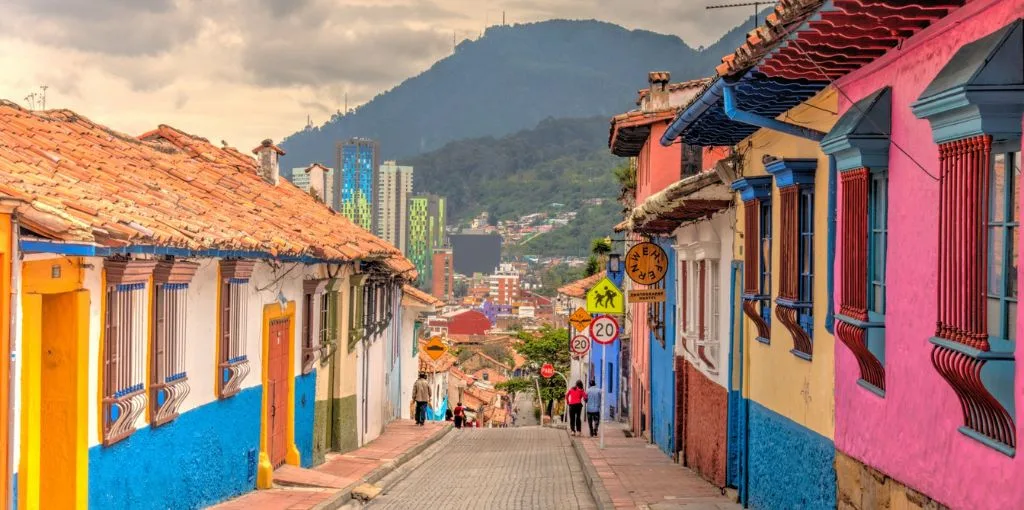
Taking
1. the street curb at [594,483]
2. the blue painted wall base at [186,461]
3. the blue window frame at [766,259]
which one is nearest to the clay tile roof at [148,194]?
the blue painted wall base at [186,461]

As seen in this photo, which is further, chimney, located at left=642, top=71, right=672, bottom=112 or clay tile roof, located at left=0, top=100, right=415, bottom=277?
chimney, located at left=642, top=71, right=672, bottom=112

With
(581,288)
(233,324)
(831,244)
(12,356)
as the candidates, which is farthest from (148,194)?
(581,288)

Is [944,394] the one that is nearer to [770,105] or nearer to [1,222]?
[770,105]

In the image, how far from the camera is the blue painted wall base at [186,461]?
988 cm

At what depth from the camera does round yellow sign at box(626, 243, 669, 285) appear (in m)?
20.6

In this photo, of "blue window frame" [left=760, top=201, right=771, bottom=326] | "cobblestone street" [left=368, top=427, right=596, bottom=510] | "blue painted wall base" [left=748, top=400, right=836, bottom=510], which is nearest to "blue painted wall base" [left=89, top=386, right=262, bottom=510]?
"cobblestone street" [left=368, top=427, right=596, bottom=510]

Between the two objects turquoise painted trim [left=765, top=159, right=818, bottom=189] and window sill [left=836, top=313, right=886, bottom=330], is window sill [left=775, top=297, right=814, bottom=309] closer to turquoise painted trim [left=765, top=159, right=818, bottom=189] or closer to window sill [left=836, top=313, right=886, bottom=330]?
turquoise painted trim [left=765, top=159, right=818, bottom=189]

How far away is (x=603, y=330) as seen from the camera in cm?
2081

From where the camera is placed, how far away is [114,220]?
27.8 ft

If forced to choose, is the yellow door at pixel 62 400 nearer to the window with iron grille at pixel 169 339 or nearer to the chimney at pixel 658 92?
the window with iron grille at pixel 169 339

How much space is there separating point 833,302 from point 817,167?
1315 millimetres

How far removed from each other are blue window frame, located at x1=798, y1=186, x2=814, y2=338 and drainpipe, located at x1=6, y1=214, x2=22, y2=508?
617cm

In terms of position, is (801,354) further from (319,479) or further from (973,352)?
(319,479)

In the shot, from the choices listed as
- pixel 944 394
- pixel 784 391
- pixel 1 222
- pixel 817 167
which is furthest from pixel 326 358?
pixel 944 394
